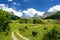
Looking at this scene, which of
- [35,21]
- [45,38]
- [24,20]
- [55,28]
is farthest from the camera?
[24,20]

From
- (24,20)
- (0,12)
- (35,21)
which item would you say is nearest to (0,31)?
(0,12)

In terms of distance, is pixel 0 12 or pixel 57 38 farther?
pixel 0 12

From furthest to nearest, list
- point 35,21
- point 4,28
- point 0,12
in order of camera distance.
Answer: point 35,21, point 4,28, point 0,12

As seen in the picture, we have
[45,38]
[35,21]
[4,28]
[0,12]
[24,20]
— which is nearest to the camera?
[45,38]

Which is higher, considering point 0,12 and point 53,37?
point 0,12

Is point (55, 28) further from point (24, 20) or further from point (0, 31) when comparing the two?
point (24, 20)

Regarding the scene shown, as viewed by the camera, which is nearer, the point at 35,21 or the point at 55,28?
the point at 55,28

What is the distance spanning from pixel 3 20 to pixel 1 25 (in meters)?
2.48

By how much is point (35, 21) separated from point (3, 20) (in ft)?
259

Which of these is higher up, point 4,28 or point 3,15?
point 3,15

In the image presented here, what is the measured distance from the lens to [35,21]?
6555 inches

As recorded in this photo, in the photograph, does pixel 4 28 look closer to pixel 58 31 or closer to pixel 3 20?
pixel 3 20

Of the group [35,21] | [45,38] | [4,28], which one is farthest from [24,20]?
[45,38]

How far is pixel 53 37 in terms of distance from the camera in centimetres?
5119
